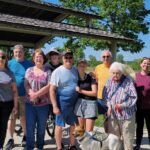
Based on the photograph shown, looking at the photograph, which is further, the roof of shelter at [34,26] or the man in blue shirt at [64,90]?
the roof of shelter at [34,26]

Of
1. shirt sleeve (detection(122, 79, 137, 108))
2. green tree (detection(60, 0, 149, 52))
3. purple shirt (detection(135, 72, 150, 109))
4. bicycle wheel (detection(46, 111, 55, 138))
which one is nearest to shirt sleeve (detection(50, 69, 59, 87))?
shirt sleeve (detection(122, 79, 137, 108))

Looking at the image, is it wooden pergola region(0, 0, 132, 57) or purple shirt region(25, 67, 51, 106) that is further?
wooden pergola region(0, 0, 132, 57)

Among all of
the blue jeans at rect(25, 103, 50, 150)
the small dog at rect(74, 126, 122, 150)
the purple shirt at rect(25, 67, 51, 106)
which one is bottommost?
the small dog at rect(74, 126, 122, 150)

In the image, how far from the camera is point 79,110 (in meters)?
6.82

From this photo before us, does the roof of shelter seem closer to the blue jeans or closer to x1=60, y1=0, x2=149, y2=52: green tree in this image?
the blue jeans

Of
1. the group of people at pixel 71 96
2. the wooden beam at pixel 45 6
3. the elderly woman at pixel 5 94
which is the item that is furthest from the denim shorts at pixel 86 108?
the wooden beam at pixel 45 6

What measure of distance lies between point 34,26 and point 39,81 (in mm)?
6675

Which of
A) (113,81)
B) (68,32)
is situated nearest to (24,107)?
(113,81)

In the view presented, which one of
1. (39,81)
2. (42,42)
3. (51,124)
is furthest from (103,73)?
(42,42)

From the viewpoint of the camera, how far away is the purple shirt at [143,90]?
714 centimetres

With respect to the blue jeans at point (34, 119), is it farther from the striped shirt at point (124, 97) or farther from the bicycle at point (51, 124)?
the bicycle at point (51, 124)

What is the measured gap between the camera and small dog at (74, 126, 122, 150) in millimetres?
6152

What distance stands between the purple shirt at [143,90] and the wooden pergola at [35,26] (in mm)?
6186

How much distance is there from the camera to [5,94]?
6734mm
